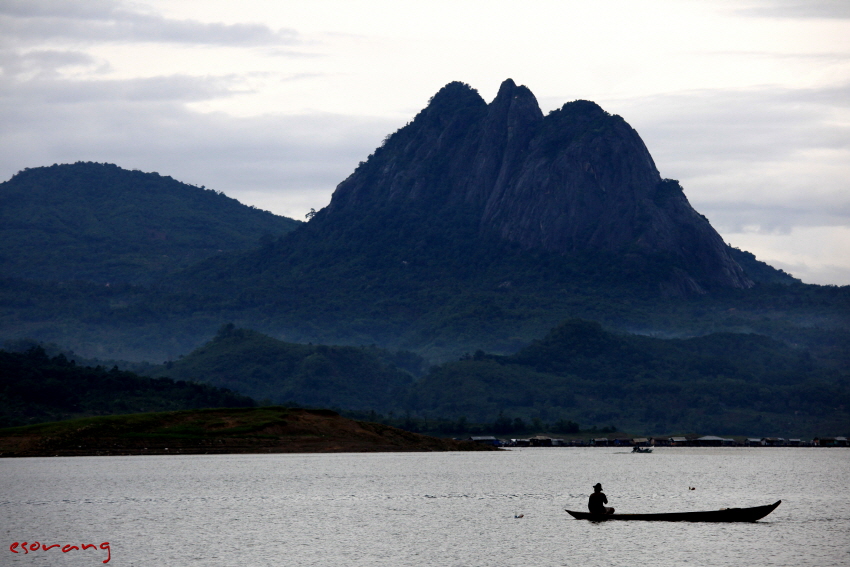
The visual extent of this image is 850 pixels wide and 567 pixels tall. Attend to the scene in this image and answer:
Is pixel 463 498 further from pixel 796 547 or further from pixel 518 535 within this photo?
pixel 796 547

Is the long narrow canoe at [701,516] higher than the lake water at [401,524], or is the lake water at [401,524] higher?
the long narrow canoe at [701,516]

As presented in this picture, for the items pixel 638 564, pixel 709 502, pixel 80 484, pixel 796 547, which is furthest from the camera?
pixel 80 484

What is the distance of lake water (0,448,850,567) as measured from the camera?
91.8m

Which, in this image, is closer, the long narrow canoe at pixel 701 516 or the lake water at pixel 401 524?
the lake water at pixel 401 524

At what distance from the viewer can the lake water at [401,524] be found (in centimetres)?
9175

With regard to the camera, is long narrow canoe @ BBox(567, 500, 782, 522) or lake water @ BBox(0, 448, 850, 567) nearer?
lake water @ BBox(0, 448, 850, 567)

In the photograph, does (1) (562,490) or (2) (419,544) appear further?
(1) (562,490)

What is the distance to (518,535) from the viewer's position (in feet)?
348

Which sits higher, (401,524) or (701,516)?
(701,516)

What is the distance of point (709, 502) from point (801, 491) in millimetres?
30308

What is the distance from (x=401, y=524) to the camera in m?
115

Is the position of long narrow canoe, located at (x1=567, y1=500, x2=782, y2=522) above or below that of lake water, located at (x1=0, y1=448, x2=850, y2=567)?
above

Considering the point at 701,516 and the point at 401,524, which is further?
the point at 401,524

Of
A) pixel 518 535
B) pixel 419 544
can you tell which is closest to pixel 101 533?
pixel 419 544
